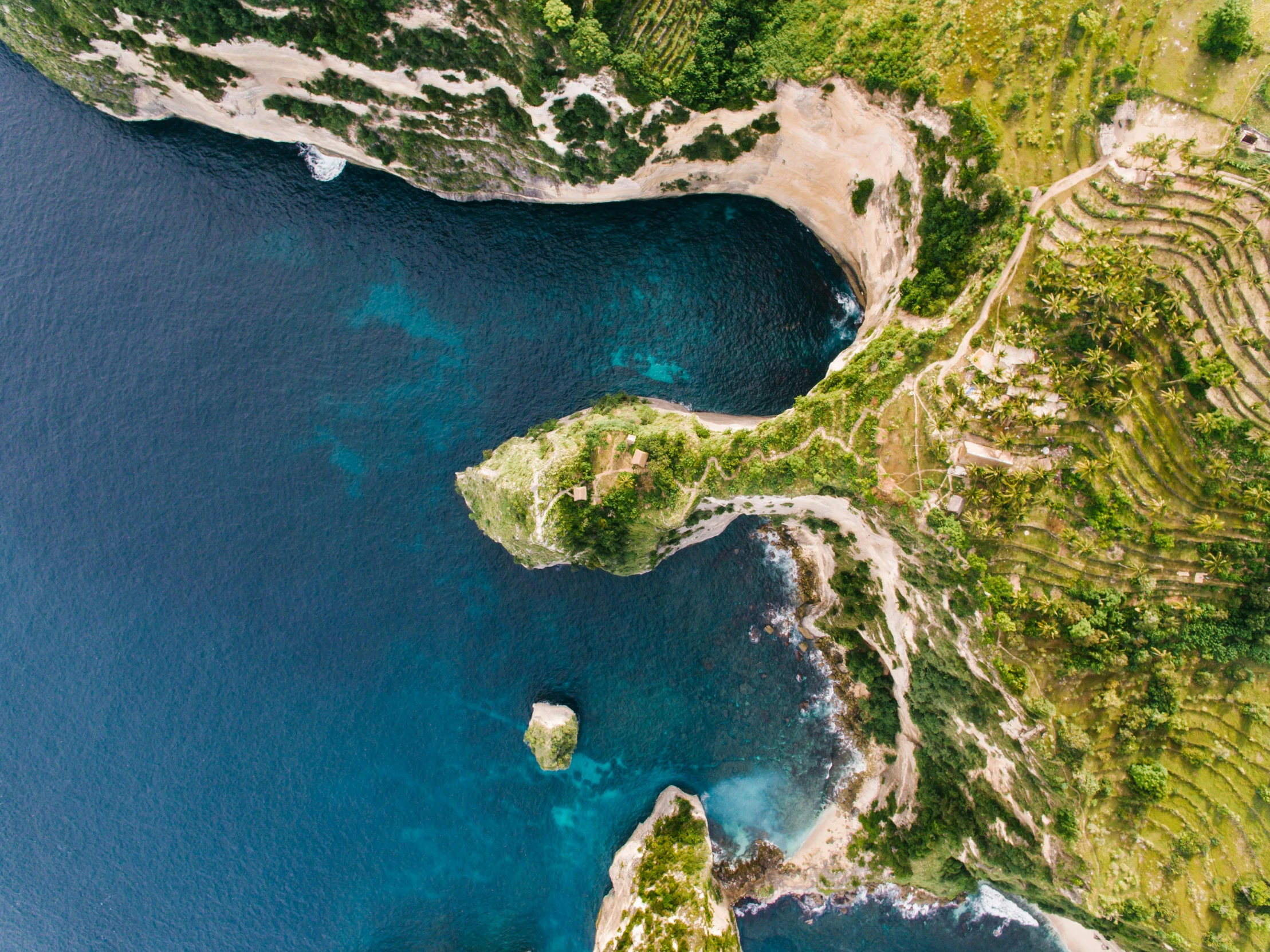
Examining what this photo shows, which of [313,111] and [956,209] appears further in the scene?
[313,111]

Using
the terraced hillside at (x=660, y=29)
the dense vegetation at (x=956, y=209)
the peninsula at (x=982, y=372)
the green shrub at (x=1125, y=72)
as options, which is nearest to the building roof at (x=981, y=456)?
the peninsula at (x=982, y=372)

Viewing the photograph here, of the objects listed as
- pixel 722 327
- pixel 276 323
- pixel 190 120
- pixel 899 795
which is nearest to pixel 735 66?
pixel 722 327

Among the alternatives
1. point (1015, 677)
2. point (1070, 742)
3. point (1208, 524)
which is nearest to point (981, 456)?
point (1208, 524)

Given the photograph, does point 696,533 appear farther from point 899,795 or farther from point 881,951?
point 881,951

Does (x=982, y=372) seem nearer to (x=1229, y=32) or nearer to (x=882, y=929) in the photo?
(x=1229, y=32)

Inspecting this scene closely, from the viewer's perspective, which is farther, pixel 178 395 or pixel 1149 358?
pixel 178 395
